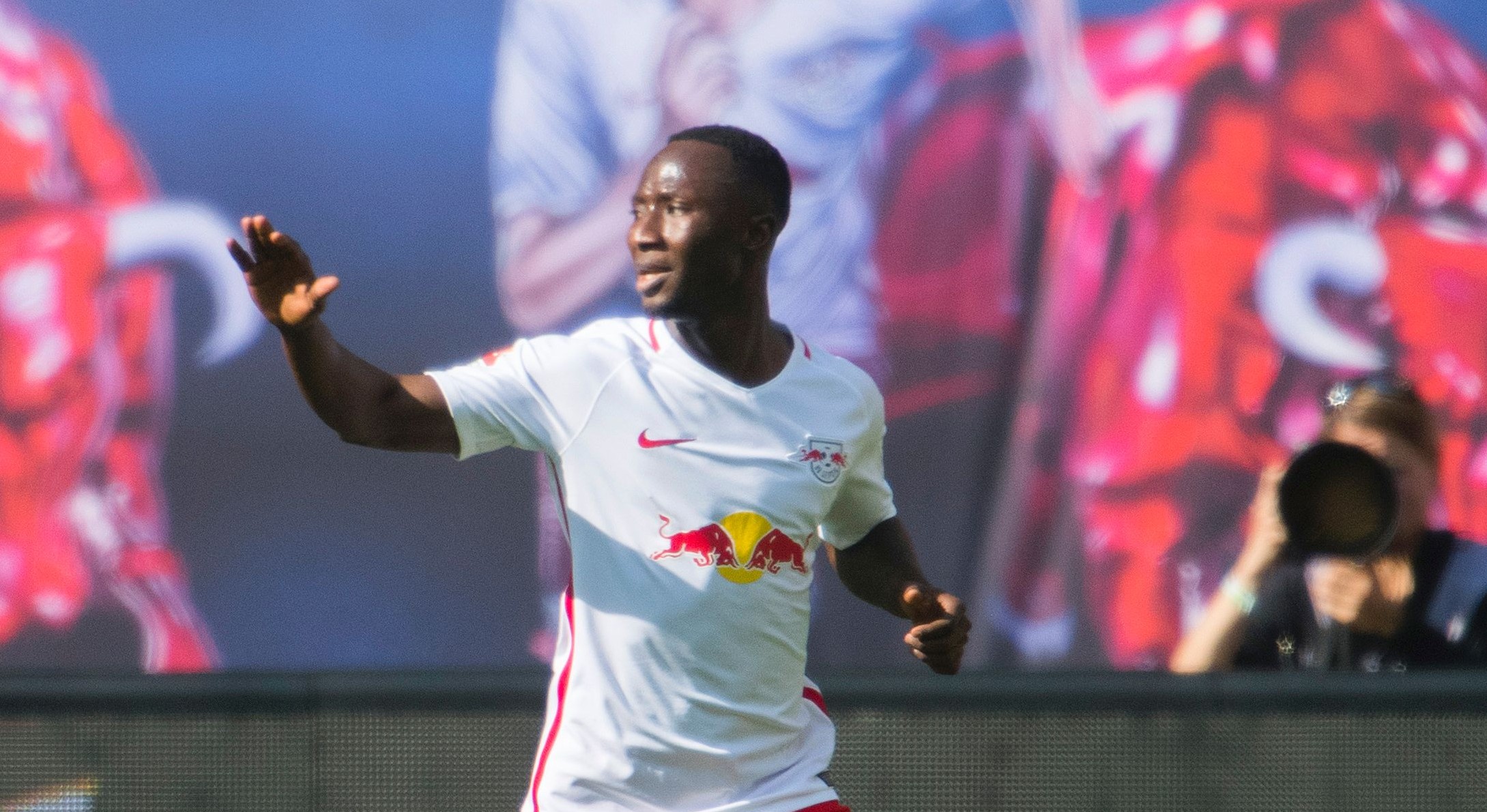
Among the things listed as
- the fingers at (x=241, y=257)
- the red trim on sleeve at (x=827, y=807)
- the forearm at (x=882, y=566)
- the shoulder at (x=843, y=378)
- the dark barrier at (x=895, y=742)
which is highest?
the fingers at (x=241, y=257)

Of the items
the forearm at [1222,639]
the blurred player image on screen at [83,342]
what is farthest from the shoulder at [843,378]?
the blurred player image on screen at [83,342]

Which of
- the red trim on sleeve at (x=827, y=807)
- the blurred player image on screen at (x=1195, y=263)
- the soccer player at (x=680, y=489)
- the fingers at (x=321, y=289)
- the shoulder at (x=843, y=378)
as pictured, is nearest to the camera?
the fingers at (x=321, y=289)

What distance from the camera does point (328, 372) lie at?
1776 mm

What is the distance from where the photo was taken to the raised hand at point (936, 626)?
2043mm

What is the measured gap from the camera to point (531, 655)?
412 cm

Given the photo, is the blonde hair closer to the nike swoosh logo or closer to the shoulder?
the shoulder

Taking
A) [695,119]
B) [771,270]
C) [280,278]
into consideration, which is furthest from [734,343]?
[695,119]

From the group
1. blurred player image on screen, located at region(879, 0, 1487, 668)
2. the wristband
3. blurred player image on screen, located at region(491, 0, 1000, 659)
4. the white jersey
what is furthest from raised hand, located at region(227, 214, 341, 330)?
blurred player image on screen, located at region(879, 0, 1487, 668)

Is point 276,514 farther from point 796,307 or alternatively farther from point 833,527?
point 833,527

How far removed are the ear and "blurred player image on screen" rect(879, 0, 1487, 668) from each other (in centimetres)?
202

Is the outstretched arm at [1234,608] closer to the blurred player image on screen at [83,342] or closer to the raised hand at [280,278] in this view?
the raised hand at [280,278]

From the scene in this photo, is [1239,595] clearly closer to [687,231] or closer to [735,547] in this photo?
[735,547]

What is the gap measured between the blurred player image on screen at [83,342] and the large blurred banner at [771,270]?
11 millimetres

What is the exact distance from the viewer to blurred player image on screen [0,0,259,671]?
4137 mm
